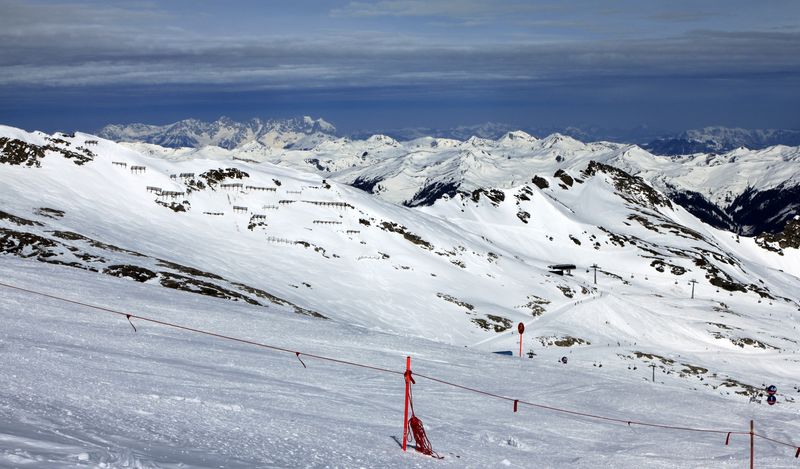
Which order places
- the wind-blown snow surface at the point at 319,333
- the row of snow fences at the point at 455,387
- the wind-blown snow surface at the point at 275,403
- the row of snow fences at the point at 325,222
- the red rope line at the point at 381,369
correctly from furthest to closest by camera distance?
the row of snow fences at the point at 325,222 → the red rope line at the point at 381,369 → the row of snow fences at the point at 455,387 → the wind-blown snow surface at the point at 319,333 → the wind-blown snow surface at the point at 275,403

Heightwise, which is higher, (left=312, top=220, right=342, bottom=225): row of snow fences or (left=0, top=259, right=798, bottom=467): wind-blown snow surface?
(left=312, top=220, right=342, bottom=225): row of snow fences

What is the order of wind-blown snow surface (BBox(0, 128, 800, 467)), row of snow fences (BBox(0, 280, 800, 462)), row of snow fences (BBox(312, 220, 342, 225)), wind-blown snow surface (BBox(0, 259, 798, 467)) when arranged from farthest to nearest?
1. row of snow fences (BBox(312, 220, 342, 225))
2. row of snow fences (BBox(0, 280, 800, 462))
3. wind-blown snow surface (BBox(0, 128, 800, 467))
4. wind-blown snow surface (BBox(0, 259, 798, 467))

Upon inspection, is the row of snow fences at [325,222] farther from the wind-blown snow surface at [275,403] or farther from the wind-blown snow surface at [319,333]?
the wind-blown snow surface at [275,403]

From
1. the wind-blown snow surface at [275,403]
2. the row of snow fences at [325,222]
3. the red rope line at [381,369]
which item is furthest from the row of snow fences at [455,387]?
the row of snow fences at [325,222]

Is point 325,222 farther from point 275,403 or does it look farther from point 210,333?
point 275,403

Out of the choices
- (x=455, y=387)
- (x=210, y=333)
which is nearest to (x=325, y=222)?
(x=210, y=333)

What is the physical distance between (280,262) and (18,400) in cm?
6607

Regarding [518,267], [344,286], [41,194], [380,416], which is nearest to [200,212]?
[41,194]

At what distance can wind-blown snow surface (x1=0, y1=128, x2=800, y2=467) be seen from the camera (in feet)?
48.7

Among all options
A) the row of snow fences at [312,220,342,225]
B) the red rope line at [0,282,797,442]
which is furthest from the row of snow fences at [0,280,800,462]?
the row of snow fences at [312,220,342,225]

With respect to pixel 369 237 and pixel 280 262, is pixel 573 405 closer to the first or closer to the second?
pixel 280 262

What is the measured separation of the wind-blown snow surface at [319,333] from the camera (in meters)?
14.8

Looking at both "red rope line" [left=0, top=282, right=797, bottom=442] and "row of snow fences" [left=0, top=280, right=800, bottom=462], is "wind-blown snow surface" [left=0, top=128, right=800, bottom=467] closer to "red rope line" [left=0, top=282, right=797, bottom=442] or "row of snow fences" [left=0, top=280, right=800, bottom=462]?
"row of snow fences" [left=0, top=280, right=800, bottom=462]

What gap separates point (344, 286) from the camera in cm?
7469
